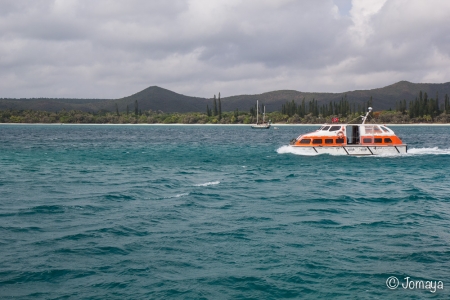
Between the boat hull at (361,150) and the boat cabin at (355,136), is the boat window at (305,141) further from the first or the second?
the boat hull at (361,150)

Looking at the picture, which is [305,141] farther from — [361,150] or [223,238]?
[223,238]

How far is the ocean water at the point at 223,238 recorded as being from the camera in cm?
1197

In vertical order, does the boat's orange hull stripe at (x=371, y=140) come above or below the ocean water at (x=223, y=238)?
above

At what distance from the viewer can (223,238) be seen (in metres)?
16.1

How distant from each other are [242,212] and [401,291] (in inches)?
385

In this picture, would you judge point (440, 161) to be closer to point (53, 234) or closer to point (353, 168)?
point (353, 168)

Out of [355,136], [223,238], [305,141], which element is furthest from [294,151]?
[223,238]

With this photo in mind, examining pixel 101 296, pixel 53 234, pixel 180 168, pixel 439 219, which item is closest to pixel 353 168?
pixel 180 168

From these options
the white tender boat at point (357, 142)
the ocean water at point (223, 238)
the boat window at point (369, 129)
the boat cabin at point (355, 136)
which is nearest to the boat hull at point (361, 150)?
the white tender boat at point (357, 142)

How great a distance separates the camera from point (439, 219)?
62.4ft

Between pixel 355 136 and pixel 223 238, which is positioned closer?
pixel 223 238

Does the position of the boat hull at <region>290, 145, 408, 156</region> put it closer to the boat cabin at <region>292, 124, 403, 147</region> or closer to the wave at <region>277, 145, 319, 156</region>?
the boat cabin at <region>292, 124, 403, 147</region>

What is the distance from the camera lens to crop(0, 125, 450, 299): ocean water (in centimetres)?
1197

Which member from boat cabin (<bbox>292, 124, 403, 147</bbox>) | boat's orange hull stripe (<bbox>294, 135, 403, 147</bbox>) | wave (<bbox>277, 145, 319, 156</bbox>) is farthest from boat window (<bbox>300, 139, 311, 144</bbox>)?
wave (<bbox>277, 145, 319, 156</bbox>)
